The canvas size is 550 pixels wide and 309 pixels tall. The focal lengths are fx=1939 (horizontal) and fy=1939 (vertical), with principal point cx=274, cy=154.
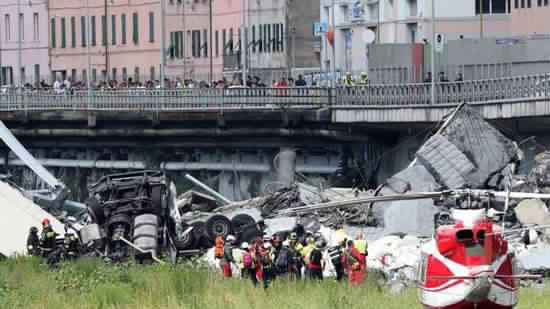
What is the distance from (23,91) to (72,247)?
3501cm

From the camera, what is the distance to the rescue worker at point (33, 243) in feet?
146

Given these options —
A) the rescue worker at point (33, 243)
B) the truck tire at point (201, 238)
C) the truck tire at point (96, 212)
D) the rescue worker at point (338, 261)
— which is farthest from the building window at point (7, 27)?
the rescue worker at point (338, 261)

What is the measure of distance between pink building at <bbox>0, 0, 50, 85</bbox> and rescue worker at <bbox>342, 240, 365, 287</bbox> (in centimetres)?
6797

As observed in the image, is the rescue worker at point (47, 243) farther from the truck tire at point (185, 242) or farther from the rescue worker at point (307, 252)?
the rescue worker at point (307, 252)

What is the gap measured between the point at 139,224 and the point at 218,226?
5954 millimetres

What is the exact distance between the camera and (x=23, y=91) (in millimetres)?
78562

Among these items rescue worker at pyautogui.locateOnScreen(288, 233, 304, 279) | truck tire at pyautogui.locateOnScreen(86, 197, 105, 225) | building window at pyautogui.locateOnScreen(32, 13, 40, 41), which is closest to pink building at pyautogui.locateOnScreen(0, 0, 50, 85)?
building window at pyautogui.locateOnScreen(32, 13, 40, 41)

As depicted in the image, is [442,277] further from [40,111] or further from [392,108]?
[40,111]

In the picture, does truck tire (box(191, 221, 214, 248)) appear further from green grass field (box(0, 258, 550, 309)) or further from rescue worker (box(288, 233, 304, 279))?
green grass field (box(0, 258, 550, 309))

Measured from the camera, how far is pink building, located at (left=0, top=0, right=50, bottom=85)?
10481cm

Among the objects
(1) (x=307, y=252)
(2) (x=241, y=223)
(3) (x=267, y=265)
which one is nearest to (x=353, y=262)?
(1) (x=307, y=252)

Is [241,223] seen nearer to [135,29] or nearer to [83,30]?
[135,29]

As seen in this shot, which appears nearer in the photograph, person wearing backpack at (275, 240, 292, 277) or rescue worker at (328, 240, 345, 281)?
rescue worker at (328, 240, 345, 281)

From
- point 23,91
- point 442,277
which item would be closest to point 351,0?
point 23,91
